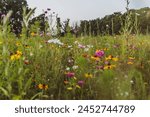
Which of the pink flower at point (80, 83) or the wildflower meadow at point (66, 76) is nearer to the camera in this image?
the wildflower meadow at point (66, 76)

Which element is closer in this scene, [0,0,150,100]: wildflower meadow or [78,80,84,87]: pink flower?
[0,0,150,100]: wildflower meadow

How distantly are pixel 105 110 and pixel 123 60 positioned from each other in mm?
1489

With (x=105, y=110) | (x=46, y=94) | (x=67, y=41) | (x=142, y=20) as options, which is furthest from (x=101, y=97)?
(x=142, y=20)

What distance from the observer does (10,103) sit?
356 centimetres

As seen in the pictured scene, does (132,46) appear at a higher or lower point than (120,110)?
higher

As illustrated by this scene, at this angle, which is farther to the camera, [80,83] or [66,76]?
[66,76]

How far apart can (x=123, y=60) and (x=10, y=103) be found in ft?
5.68

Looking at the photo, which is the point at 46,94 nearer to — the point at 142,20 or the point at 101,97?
the point at 101,97

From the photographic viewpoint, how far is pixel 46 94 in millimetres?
4152

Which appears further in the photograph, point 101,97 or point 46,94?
point 46,94

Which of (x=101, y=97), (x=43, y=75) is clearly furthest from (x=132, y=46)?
(x=101, y=97)

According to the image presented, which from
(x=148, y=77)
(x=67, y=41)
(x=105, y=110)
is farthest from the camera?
(x=67, y=41)

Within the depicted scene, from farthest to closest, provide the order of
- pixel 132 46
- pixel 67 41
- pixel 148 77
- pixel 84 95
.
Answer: pixel 67 41
pixel 132 46
pixel 148 77
pixel 84 95

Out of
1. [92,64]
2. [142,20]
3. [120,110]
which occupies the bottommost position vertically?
[120,110]
